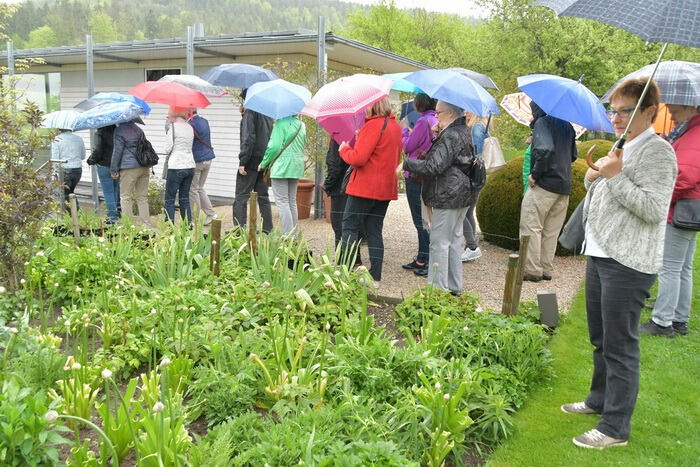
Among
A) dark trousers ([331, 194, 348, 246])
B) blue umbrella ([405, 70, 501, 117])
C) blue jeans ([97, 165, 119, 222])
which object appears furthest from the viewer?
blue jeans ([97, 165, 119, 222])

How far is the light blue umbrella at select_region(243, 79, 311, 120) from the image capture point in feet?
21.9

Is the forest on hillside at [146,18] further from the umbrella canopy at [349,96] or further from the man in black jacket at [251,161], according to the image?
the umbrella canopy at [349,96]

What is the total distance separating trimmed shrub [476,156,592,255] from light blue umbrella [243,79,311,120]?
2.97 meters

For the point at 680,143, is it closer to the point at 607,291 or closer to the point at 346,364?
the point at 607,291

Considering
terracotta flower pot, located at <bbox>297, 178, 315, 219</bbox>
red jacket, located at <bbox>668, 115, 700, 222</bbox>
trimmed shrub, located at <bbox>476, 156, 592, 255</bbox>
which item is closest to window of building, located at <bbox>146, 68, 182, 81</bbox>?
terracotta flower pot, located at <bbox>297, 178, 315, 219</bbox>

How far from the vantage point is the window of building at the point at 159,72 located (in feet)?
44.5

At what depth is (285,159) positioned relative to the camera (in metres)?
7.18

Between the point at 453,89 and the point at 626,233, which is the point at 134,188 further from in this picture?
the point at 626,233

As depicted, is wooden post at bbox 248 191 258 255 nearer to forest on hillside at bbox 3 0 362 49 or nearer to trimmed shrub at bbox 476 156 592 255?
trimmed shrub at bbox 476 156 592 255

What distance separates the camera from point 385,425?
313 centimetres

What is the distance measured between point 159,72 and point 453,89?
1036 centimetres

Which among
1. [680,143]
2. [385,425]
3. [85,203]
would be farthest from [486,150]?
[85,203]

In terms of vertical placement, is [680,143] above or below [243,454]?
above

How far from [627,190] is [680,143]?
7.25ft
